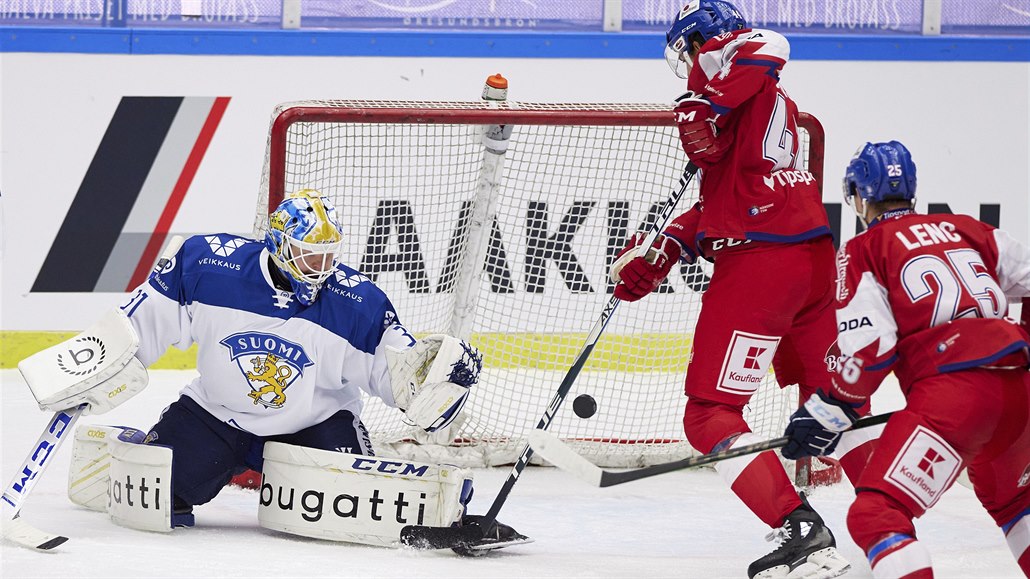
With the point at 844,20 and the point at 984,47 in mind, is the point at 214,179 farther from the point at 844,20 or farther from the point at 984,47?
the point at 984,47

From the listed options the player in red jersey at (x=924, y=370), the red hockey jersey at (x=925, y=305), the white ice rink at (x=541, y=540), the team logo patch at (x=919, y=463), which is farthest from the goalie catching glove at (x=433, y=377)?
the team logo patch at (x=919, y=463)

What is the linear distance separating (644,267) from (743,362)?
0.39 meters

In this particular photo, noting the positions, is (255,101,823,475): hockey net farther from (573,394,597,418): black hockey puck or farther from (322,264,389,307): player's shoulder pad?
(322,264,389,307): player's shoulder pad

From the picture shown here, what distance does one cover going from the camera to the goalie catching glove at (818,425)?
2.28 m

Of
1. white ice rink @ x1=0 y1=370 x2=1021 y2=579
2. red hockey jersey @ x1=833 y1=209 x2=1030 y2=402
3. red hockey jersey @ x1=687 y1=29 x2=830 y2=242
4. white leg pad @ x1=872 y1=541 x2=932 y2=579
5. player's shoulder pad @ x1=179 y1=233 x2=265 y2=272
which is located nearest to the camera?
white leg pad @ x1=872 y1=541 x2=932 y2=579

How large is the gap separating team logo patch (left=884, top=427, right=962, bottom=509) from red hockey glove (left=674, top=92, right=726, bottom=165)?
2.73 ft

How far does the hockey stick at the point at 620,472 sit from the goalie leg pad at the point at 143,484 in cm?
85

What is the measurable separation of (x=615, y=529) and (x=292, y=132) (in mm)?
1445

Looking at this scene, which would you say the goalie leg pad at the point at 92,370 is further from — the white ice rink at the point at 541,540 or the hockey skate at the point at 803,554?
the hockey skate at the point at 803,554

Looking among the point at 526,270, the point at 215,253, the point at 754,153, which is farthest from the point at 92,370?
the point at 526,270

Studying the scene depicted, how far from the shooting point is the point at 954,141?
17.5ft

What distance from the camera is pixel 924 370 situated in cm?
224

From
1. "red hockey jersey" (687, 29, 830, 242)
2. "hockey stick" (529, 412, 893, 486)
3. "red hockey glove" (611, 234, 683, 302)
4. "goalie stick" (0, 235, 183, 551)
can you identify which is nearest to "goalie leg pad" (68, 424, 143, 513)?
"goalie stick" (0, 235, 183, 551)

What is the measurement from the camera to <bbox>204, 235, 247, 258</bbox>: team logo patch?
2914 millimetres
